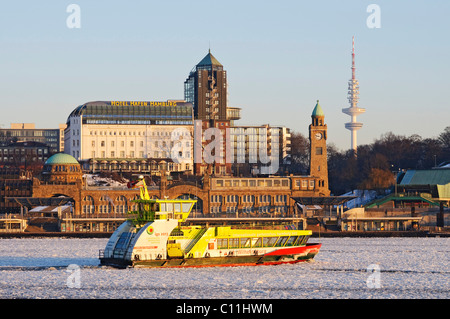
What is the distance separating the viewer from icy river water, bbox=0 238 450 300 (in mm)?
68750

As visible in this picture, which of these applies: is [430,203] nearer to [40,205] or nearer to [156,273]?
[40,205]

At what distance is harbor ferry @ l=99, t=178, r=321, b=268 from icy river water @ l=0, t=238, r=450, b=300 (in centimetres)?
145

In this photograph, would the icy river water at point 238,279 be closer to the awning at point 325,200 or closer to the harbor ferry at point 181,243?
the harbor ferry at point 181,243

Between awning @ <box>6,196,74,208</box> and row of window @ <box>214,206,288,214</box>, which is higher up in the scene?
awning @ <box>6,196,74,208</box>

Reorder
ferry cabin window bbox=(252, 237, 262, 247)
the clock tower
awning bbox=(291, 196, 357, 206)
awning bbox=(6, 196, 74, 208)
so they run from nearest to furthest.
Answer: ferry cabin window bbox=(252, 237, 262, 247) < awning bbox=(6, 196, 74, 208) < awning bbox=(291, 196, 357, 206) < the clock tower

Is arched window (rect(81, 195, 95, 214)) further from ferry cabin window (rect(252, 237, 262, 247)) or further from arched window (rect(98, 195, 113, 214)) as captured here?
ferry cabin window (rect(252, 237, 262, 247))

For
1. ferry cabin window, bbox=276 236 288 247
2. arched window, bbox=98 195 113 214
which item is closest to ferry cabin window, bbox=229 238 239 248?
ferry cabin window, bbox=276 236 288 247

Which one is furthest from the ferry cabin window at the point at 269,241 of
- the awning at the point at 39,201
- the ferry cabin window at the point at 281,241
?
the awning at the point at 39,201

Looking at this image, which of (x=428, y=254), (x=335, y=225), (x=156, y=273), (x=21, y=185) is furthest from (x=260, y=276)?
(x=21, y=185)

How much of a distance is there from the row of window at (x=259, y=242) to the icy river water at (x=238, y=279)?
2.54 meters

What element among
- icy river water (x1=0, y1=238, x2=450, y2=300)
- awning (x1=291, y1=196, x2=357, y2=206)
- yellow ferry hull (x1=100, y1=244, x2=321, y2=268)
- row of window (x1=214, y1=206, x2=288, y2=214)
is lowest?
icy river water (x1=0, y1=238, x2=450, y2=300)

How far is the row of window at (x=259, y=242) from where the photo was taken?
90.7 meters

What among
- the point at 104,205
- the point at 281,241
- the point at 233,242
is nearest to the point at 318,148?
the point at 104,205

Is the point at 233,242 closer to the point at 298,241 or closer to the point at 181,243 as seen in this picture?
the point at 181,243
